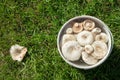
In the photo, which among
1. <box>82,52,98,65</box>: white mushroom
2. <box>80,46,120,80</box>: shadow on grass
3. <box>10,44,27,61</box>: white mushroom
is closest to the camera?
<box>82,52,98,65</box>: white mushroom

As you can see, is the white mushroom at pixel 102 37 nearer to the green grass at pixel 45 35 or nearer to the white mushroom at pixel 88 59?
the white mushroom at pixel 88 59

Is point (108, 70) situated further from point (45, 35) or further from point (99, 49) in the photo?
A: point (45, 35)

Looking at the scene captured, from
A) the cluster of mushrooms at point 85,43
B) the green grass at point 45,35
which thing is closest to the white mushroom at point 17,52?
the green grass at point 45,35

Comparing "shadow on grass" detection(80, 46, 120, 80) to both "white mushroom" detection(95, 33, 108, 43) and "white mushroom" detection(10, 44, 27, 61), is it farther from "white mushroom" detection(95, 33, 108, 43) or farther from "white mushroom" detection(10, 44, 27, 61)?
"white mushroom" detection(10, 44, 27, 61)

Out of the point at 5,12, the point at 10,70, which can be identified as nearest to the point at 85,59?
the point at 10,70

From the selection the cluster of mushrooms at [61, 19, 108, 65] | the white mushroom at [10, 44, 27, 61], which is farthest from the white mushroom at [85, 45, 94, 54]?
the white mushroom at [10, 44, 27, 61]

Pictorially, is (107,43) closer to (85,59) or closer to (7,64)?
(85,59)

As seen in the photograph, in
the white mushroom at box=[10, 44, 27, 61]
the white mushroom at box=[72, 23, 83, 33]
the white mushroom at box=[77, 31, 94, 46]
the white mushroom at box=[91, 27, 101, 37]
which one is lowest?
the white mushroom at box=[10, 44, 27, 61]
